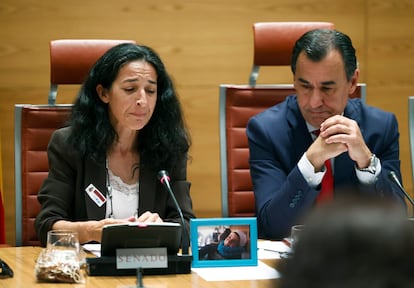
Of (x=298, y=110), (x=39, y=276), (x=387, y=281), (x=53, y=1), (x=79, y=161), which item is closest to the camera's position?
(x=387, y=281)

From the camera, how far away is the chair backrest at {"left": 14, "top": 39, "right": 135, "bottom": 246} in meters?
2.86

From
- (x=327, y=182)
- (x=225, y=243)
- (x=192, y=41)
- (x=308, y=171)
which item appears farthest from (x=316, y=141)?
(x=192, y=41)

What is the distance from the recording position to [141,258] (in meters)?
1.94

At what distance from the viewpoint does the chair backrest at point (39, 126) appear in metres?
2.86

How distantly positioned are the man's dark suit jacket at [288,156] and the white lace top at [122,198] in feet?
1.44

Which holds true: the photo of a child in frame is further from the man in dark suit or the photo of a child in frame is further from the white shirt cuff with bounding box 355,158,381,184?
the white shirt cuff with bounding box 355,158,381,184

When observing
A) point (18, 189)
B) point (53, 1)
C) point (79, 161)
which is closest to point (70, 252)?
point (79, 161)

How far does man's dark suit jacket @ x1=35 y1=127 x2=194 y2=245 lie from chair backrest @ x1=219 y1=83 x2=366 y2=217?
41cm

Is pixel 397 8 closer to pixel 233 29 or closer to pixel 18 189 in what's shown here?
pixel 233 29

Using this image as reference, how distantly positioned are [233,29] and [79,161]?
194 cm

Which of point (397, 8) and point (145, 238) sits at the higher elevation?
point (397, 8)

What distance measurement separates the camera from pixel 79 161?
2.62 metres

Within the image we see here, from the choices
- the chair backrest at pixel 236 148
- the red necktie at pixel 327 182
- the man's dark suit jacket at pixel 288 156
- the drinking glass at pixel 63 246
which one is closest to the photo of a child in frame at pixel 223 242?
the drinking glass at pixel 63 246

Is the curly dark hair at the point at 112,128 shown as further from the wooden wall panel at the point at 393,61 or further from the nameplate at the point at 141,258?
the wooden wall panel at the point at 393,61
